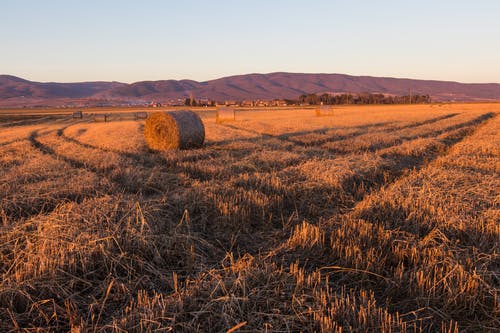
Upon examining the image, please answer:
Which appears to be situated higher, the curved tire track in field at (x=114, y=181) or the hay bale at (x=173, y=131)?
the hay bale at (x=173, y=131)

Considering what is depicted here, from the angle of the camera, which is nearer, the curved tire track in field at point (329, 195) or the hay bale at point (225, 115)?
the curved tire track in field at point (329, 195)

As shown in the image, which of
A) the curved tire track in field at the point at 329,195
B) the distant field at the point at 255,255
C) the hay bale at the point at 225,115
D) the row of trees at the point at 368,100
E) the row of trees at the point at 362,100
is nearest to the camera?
the distant field at the point at 255,255

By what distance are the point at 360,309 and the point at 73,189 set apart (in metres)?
6.39

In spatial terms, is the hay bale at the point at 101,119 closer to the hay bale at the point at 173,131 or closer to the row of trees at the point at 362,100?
the hay bale at the point at 173,131

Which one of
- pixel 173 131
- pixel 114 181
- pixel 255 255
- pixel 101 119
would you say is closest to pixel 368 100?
pixel 101 119

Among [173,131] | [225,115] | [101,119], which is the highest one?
[173,131]

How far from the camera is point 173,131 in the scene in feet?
49.0

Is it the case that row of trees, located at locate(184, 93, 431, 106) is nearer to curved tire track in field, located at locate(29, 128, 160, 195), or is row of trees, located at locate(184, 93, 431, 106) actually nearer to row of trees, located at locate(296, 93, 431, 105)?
row of trees, located at locate(296, 93, 431, 105)

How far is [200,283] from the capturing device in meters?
3.73

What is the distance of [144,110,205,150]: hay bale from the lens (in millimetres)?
14820

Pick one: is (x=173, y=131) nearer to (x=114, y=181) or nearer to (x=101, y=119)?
(x=114, y=181)

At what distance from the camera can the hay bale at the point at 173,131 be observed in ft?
48.6

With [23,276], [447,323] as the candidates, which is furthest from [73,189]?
[447,323]

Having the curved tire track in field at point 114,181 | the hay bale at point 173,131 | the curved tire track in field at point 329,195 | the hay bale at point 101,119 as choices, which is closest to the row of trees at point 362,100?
the hay bale at point 101,119
